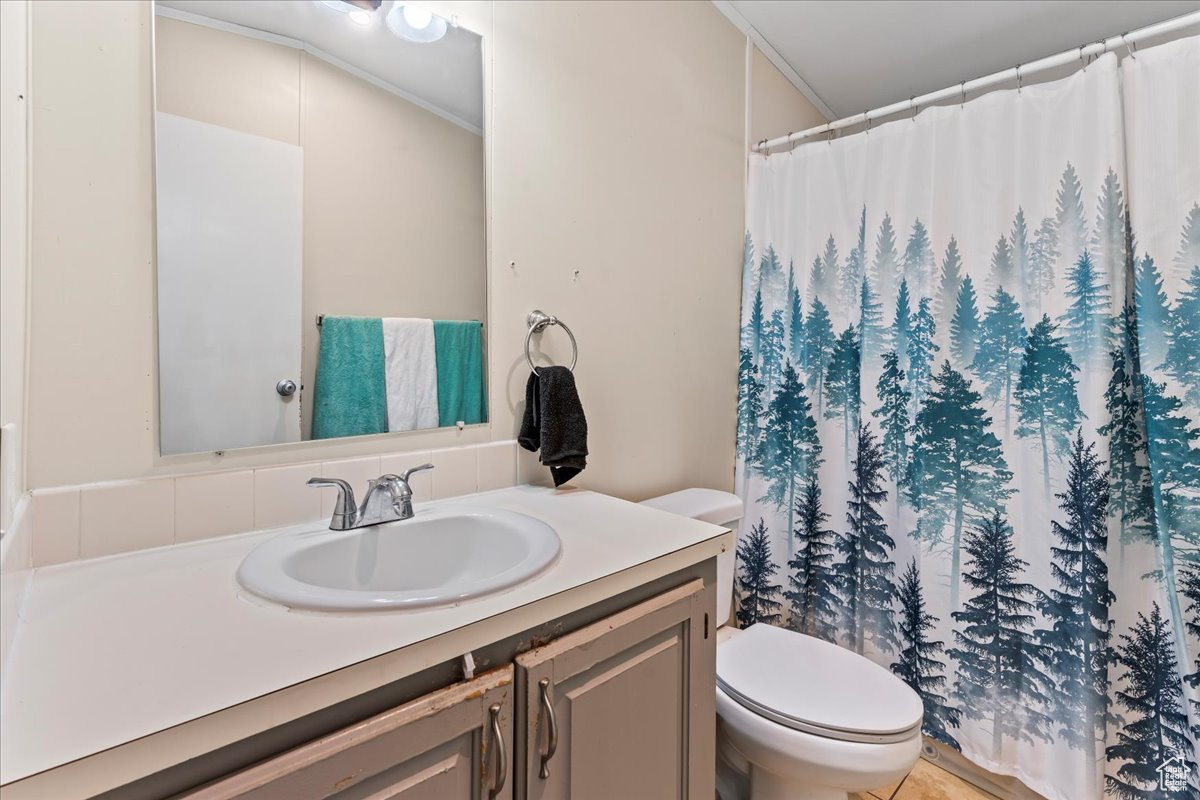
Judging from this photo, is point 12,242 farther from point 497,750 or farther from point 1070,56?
point 1070,56

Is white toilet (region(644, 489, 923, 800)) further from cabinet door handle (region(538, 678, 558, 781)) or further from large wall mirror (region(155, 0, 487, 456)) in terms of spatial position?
large wall mirror (region(155, 0, 487, 456))

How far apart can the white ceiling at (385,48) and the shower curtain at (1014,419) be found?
1.17m

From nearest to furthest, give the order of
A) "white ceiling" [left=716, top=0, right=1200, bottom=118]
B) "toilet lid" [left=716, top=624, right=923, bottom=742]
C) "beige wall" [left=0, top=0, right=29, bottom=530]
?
"beige wall" [left=0, top=0, right=29, bottom=530], "toilet lid" [left=716, top=624, right=923, bottom=742], "white ceiling" [left=716, top=0, right=1200, bottom=118]

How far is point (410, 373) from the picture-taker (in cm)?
116

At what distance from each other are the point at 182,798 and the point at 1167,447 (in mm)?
1858

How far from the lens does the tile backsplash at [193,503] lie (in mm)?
780

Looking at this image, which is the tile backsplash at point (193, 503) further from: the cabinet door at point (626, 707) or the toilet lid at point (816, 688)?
the toilet lid at point (816, 688)

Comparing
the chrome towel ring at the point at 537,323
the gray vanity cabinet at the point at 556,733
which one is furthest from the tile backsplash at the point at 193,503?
the gray vanity cabinet at the point at 556,733

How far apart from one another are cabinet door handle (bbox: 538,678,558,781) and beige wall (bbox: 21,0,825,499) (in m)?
0.62

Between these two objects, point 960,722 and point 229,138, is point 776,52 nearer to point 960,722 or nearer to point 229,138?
point 229,138

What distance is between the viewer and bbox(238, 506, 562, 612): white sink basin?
0.70 metres

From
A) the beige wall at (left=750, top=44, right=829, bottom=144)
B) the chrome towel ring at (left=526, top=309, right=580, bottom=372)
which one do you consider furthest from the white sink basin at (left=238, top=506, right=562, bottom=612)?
the beige wall at (left=750, top=44, right=829, bottom=144)

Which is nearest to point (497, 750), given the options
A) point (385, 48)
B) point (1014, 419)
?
point (385, 48)

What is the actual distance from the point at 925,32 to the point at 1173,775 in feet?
7.48
